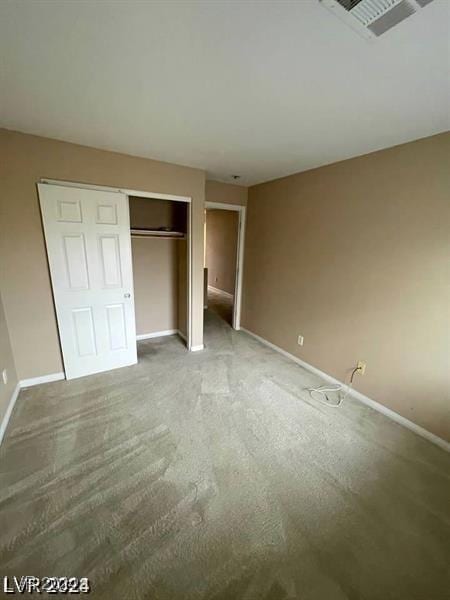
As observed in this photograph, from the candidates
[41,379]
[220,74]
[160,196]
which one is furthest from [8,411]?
[220,74]

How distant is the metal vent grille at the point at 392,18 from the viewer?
0.92m

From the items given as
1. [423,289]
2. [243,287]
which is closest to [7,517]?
[423,289]

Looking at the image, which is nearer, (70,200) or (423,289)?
(423,289)

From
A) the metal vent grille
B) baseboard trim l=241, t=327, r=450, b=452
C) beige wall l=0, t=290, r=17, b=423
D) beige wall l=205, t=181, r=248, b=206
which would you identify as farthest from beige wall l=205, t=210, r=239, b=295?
the metal vent grille

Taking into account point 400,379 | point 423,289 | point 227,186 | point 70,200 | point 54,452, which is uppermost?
A: point 227,186

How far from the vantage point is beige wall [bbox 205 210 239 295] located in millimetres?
6090

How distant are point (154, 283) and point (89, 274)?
1220mm

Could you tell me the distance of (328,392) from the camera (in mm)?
2670

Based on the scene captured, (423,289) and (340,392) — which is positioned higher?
(423,289)

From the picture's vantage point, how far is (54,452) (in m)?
1.82

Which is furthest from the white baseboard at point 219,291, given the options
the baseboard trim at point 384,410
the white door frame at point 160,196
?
the baseboard trim at point 384,410

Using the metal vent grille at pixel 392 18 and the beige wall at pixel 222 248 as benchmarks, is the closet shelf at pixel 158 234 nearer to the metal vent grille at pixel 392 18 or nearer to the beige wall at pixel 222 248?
the beige wall at pixel 222 248

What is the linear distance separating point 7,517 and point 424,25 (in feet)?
10.2

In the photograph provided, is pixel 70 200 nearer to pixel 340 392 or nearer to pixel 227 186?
pixel 227 186
